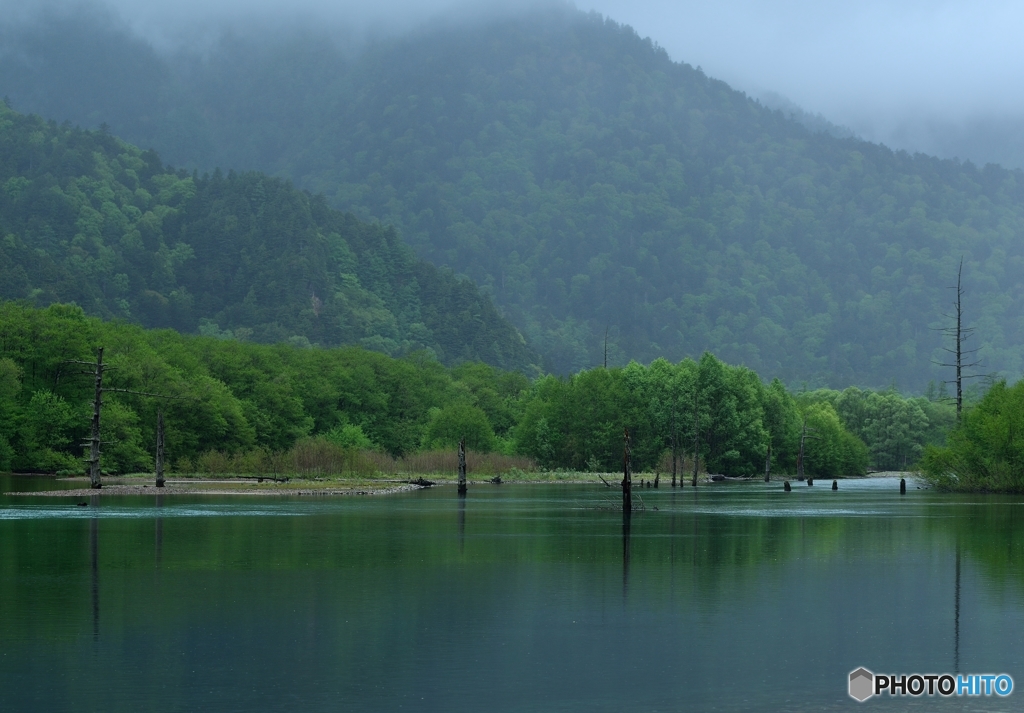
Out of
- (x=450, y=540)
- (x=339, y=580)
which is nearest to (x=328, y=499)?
(x=450, y=540)

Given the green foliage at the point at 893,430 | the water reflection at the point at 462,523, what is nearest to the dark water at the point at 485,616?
the water reflection at the point at 462,523

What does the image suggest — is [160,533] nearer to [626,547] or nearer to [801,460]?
[626,547]

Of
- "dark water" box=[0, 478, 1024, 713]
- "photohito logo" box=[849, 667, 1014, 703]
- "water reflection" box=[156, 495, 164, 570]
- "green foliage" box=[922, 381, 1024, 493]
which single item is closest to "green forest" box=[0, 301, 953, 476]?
"water reflection" box=[156, 495, 164, 570]

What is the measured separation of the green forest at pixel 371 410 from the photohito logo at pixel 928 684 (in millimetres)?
75336

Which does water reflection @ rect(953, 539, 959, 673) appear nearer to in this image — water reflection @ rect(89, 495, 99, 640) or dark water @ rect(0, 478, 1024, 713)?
dark water @ rect(0, 478, 1024, 713)

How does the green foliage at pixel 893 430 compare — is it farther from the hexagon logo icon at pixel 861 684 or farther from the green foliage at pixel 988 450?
the hexagon logo icon at pixel 861 684

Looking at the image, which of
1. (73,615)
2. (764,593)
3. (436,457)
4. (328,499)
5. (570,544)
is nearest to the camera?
(73,615)

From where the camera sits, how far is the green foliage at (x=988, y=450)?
283 ft

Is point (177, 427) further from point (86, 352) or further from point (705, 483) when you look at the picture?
point (705, 483)

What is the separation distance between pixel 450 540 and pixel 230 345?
95.4 meters

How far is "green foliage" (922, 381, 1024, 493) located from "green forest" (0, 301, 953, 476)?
33.6m

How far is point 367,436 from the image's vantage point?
454ft

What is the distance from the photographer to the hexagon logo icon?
18.8 m

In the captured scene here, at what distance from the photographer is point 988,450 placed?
297 feet
